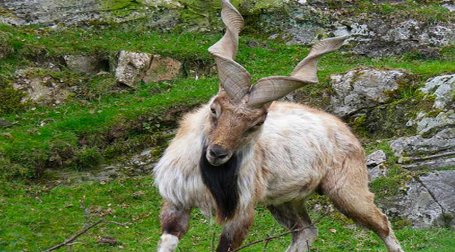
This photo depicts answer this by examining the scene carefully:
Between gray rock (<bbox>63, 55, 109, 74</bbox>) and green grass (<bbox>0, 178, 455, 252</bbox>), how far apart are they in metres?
4.17

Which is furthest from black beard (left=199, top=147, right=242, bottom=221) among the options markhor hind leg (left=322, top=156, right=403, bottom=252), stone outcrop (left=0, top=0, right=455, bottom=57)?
stone outcrop (left=0, top=0, right=455, bottom=57)

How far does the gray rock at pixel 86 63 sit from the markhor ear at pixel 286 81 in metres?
9.33

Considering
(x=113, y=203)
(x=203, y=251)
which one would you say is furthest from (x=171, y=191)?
(x=113, y=203)

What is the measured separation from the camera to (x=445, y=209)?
1086 centimetres

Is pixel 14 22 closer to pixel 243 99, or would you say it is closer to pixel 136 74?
pixel 136 74

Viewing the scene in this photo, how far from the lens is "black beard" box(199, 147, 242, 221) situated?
7.22 meters

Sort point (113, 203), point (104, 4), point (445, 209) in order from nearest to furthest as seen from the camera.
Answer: point (445, 209)
point (113, 203)
point (104, 4)

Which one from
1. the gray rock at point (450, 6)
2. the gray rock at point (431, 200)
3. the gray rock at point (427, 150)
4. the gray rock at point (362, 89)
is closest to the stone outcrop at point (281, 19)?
the gray rock at point (450, 6)

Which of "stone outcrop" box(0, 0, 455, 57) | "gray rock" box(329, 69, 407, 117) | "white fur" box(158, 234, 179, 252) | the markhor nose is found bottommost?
"stone outcrop" box(0, 0, 455, 57)

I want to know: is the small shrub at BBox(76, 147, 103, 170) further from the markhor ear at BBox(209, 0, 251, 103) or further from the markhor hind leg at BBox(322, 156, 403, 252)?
the markhor ear at BBox(209, 0, 251, 103)

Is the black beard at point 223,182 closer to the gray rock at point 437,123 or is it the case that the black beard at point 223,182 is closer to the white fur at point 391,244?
the white fur at point 391,244

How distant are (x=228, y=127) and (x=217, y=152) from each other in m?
0.28

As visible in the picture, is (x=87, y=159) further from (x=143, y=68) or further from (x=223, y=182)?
(x=223, y=182)

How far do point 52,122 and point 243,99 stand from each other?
746cm
